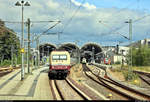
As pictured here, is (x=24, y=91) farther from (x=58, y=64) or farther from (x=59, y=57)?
(x=59, y=57)

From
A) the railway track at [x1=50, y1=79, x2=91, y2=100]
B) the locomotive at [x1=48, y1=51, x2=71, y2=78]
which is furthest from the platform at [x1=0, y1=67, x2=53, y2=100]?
the locomotive at [x1=48, y1=51, x2=71, y2=78]

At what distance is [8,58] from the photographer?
85125mm

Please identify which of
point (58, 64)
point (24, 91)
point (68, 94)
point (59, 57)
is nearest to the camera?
point (68, 94)

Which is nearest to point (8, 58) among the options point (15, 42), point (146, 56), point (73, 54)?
point (15, 42)

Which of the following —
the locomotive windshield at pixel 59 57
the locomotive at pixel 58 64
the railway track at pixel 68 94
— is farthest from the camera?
the locomotive windshield at pixel 59 57

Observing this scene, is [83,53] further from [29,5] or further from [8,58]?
[29,5]

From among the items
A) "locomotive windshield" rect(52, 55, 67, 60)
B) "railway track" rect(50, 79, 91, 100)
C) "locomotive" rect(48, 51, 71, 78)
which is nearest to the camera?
"railway track" rect(50, 79, 91, 100)

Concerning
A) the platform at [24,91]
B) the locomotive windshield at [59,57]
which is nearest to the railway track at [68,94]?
the platform at [24,91]

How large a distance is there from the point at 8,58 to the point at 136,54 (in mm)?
40495

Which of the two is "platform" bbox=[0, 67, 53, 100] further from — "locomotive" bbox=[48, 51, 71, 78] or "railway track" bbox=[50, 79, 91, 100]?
"locomotive" bbox=[48, 51, 71, 78]

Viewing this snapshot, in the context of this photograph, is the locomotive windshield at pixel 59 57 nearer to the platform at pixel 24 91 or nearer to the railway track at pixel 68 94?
the platform at pixel 24 91

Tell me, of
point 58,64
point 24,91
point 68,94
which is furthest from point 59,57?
point 68,94

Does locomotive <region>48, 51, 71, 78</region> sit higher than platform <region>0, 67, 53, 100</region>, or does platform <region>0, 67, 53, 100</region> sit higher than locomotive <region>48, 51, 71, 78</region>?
locomotive <region>48, 51, 71, 78</region>

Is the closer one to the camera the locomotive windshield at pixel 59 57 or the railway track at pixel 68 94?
the railway track at pixel 68 94
